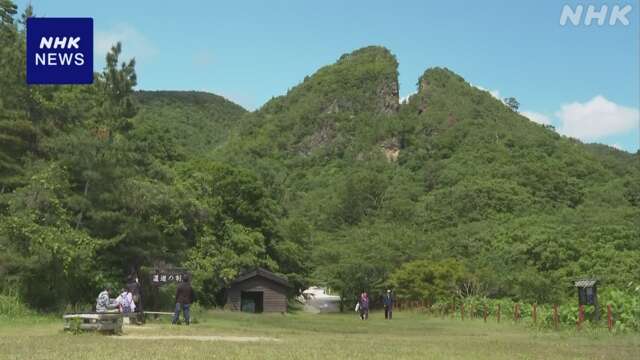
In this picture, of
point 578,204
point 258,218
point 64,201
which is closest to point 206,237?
point 258,218

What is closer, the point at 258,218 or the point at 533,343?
the point at 533,343

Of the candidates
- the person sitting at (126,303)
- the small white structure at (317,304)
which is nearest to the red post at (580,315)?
the person sitting at (126,303)

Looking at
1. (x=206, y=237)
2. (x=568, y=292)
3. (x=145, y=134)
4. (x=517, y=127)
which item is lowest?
(x=568, y=292)

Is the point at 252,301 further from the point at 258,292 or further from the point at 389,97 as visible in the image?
the point at 389,97

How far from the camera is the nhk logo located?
19.8 meters

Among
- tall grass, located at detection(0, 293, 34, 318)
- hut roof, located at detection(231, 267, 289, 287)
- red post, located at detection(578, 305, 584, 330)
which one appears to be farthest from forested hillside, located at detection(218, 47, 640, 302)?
tall grass, located at detection(0, 293, 34, 318)

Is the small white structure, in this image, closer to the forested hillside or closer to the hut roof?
the forested hillside

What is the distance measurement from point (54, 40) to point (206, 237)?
20.5 meters

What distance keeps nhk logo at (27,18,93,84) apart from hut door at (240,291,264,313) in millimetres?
23465

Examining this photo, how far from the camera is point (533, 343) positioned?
61.5 feet

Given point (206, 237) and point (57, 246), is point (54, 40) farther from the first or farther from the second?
point (206, 237)

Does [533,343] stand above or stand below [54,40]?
below

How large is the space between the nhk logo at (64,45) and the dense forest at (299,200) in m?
5.64

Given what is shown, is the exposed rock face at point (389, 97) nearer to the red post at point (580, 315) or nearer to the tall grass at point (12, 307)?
the red post at point (580, 315)
